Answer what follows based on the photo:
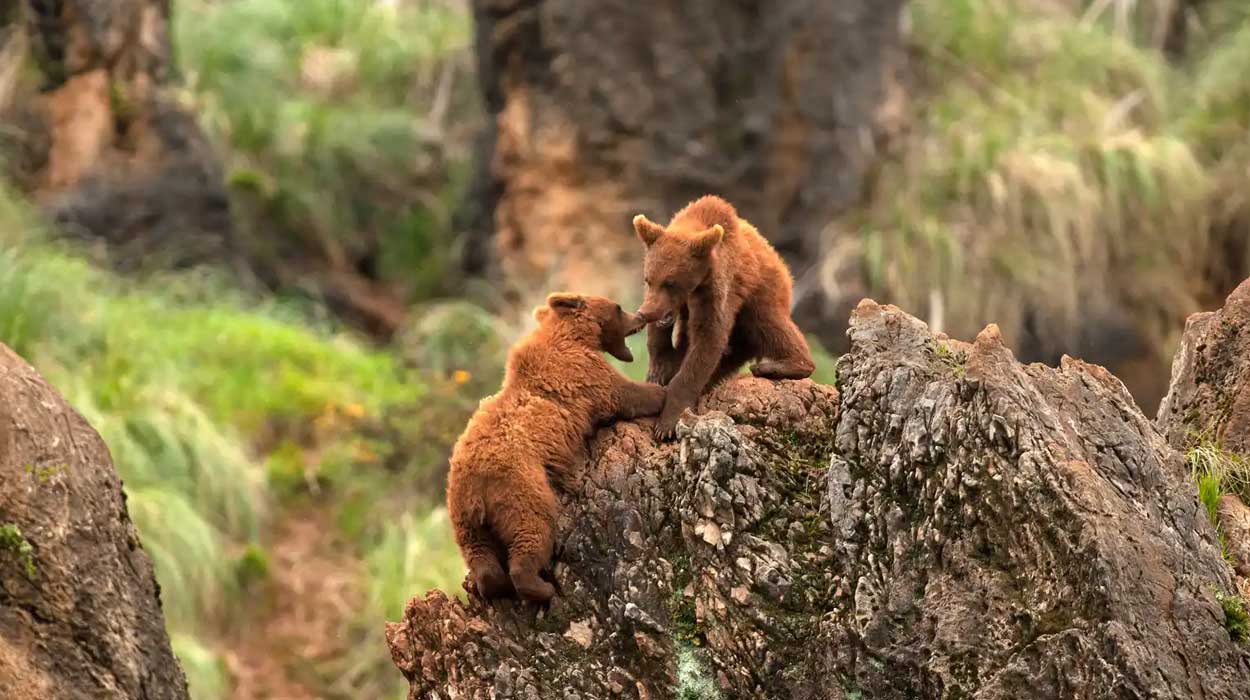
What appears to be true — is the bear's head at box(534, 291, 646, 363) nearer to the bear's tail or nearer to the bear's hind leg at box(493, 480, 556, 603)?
the bear's tail

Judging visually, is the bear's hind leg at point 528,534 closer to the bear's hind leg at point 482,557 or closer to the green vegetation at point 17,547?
the bear's hind leg at point 482,557

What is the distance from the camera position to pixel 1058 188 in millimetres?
13258

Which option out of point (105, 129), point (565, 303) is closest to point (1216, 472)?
point (565, 303)

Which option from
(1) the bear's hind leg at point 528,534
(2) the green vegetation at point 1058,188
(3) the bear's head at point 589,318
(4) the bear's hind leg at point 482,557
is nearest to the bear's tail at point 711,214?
(3) the bear's head at point 589,318

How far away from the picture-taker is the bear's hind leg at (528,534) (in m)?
5.10

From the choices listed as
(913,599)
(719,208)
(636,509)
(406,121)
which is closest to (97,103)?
(406,121)

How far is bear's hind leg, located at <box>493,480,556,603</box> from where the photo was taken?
5.10 metres

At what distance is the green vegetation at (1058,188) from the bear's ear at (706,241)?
734 cm

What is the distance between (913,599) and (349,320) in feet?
34.1

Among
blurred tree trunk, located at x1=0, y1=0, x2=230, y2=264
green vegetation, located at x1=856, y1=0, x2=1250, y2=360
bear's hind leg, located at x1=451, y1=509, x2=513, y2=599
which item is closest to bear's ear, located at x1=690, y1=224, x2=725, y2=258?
bear's hind leg, located at x1=451, y1=509, x2=513, y2=599

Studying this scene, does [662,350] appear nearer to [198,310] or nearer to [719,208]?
[719,208]

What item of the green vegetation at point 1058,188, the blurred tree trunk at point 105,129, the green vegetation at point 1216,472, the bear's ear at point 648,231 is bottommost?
the blurred tree trunk at point 105,129

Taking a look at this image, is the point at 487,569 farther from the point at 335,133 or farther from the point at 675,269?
the point at 335,133

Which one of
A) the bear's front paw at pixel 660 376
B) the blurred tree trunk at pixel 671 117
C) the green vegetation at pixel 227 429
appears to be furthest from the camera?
the blurred tree trunk at pixel 671 117
